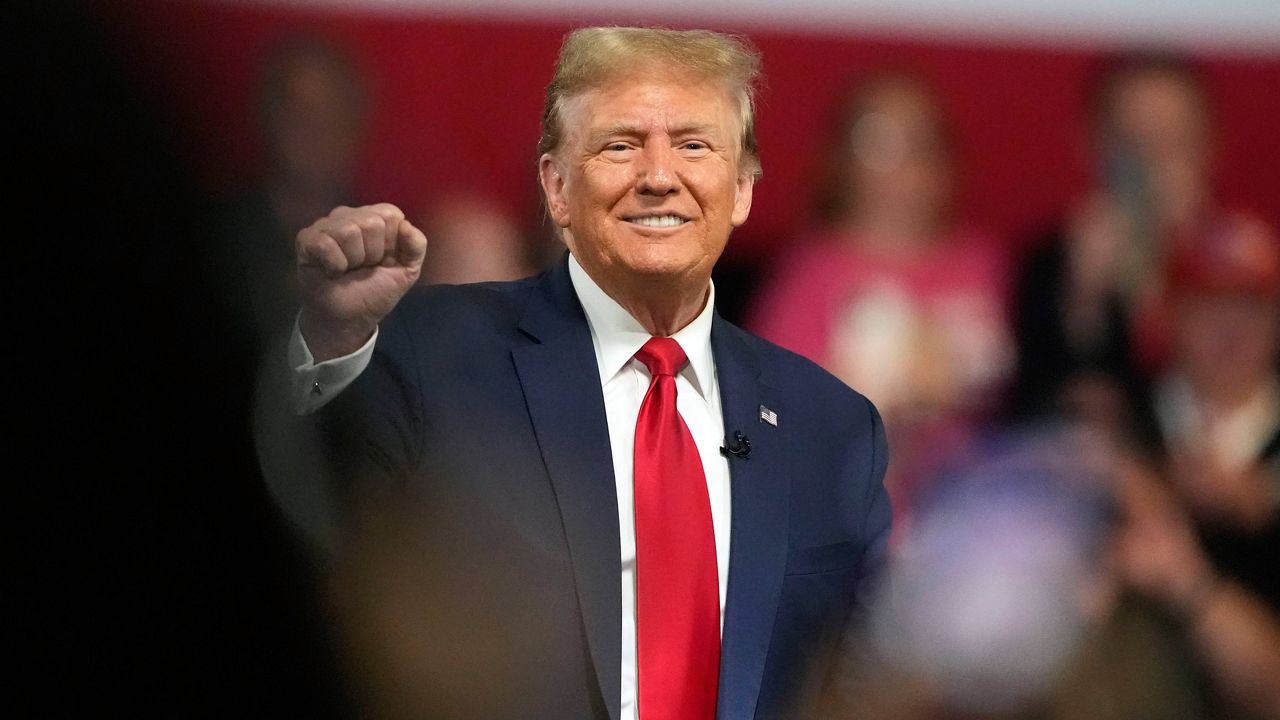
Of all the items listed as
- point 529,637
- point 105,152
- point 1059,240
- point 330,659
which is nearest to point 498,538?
point 529,637

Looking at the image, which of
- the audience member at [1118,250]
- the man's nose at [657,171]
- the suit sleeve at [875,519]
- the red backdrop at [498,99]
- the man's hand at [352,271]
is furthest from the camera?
the audience member at [1118,250]

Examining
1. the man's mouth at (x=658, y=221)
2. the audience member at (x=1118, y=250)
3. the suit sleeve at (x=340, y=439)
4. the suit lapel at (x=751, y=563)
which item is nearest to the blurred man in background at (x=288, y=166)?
the suit sleeve at (x=340, y=439)

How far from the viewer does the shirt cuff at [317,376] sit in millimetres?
1114

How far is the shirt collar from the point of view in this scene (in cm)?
125

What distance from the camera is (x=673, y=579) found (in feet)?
3.90

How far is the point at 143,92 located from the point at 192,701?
657 millimetres

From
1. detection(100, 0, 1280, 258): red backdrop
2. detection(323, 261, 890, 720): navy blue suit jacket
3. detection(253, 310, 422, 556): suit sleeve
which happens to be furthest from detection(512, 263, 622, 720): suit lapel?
detection(100, 0, 1280, 258): red backdrop

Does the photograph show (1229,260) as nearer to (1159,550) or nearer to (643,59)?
(1159,550)

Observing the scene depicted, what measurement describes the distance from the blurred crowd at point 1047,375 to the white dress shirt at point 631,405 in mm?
213

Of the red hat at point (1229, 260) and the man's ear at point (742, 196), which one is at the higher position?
the man's ear at point (742, 196)

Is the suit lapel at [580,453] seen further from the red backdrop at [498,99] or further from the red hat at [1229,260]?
the red hat at [1229,260]

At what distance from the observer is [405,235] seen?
109 centimetres

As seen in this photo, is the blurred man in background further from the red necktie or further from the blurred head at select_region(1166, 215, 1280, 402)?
the blurred head at select_region(1166, 215, 1280, 402)

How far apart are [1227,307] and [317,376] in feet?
4.22
